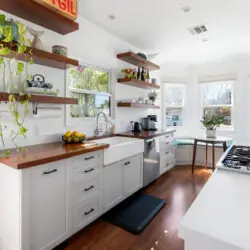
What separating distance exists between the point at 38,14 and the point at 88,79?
1165 mm

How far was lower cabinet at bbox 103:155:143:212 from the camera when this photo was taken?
7.47ft

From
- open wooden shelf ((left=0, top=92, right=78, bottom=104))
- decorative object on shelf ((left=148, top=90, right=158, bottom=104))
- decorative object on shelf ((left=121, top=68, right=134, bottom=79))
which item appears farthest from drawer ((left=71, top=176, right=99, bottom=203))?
decorative object on shelf ((left=148, top=90, right=158, bottom=104))

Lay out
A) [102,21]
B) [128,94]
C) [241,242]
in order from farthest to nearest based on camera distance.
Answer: [128,94] → [102,21] → [241,242]

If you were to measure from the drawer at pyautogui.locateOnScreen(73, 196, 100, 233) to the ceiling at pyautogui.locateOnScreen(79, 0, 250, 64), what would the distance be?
2366mm

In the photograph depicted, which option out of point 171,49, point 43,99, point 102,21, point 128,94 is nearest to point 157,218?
point 43,99

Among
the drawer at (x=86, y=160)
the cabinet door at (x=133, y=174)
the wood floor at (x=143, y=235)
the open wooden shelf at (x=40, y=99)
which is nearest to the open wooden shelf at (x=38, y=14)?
the open wooden shelf at (x=40, y=99)

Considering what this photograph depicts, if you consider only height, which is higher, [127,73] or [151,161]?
[127,73]

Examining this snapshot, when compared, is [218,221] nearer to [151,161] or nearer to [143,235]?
[143,235]

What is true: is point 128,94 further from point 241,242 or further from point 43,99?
point 241,242

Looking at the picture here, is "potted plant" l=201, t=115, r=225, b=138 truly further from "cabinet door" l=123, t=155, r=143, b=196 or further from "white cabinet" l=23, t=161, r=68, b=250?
"white cabinet" l=23, t=161, r=68, b=250

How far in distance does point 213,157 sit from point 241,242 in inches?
157

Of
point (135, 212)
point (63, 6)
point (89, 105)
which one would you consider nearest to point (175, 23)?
point (63, 6)

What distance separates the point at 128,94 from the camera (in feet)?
12.4

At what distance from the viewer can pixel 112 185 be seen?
2.36m
